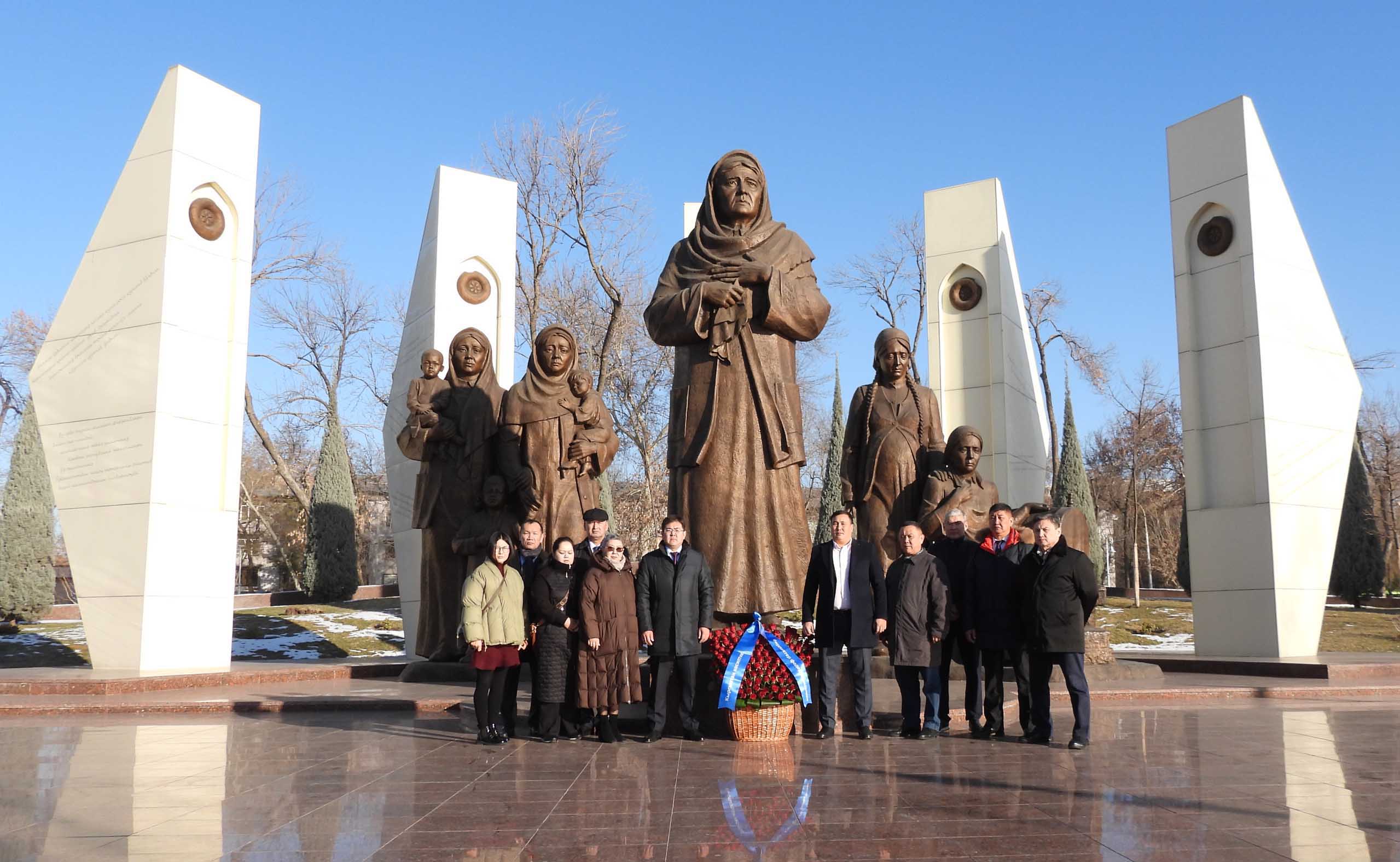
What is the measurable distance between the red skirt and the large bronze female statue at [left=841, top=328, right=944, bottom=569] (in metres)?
4.63

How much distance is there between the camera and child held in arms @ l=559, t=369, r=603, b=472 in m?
10.8

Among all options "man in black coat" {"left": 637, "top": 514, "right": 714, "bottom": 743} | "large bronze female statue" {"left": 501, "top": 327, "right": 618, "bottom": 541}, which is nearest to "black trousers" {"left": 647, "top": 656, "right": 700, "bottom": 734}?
"man in black coat" {"left": 637, "top": 514, "right": 714, "bottom": 743}

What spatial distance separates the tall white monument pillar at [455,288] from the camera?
17.3 metres

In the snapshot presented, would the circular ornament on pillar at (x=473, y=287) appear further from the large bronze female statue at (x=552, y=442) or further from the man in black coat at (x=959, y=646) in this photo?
the man in black coat at (x=959, y=646)

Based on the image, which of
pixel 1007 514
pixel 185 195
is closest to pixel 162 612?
pixel 185 195

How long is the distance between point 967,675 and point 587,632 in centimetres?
261

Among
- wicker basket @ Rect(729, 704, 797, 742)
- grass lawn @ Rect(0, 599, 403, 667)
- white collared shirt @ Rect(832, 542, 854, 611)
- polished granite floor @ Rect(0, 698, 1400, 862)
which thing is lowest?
grass lawn @ Rect(0, 599, 403, 667)

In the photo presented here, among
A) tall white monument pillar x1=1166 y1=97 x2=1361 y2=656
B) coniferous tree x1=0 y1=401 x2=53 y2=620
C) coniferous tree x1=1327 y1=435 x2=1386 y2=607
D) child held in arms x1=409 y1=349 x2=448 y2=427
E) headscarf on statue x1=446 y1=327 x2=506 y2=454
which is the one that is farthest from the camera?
coniferous tree x1=1327 y1=435 x2=1386 y2=607

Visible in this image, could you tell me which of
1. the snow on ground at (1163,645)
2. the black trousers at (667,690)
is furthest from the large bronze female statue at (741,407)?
the snow on ground at (1163,645)

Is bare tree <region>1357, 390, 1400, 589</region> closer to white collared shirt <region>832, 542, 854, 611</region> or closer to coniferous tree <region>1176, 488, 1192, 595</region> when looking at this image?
coniferous tree <region>1176, 488, 1192, 595</region>

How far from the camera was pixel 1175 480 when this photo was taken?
4281 centimetres

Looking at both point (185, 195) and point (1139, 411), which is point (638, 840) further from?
point (1139, 411)

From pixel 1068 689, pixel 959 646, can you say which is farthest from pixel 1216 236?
pixel 1068 689

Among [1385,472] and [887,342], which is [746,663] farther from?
[1385,472]
